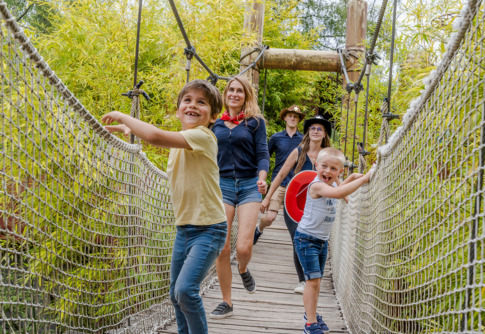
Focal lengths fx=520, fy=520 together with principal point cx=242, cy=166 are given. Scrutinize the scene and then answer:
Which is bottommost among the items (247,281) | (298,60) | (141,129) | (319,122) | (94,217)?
(247,281)

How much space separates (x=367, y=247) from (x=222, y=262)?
676 millimetres

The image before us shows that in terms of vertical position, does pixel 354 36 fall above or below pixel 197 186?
above

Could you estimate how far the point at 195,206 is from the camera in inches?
62.4

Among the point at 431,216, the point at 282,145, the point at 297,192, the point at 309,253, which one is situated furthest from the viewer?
the point at 282,145

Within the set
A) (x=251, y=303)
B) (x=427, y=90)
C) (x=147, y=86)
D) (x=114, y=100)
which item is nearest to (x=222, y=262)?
(x=251, y=303)

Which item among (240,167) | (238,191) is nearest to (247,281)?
(238,191)

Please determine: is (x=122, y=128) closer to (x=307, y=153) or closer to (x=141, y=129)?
(x=141, y=129)

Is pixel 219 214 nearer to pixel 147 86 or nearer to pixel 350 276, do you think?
pixel 350 276

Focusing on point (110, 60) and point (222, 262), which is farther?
point (110, 60)

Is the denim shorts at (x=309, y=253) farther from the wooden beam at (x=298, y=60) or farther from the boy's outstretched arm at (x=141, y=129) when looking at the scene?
the wooden beam at (x=298, y=60)

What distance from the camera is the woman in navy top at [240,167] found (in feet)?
7.88

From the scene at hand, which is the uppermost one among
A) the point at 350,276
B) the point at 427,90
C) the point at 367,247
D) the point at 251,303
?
the point at 427,90

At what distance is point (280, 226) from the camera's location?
5461 millimetres

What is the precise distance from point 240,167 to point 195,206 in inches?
33.9
